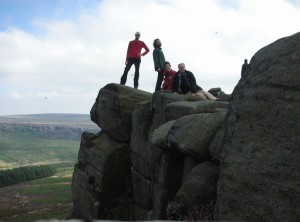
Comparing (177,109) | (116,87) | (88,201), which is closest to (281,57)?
(177,109)

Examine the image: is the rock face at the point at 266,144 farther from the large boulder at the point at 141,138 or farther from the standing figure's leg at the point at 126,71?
the standing figure's leg at the point at 126,71

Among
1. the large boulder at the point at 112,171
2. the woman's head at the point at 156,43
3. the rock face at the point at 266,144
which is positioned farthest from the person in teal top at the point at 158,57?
the rock face at the point at 266,144

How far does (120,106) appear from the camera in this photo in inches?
Answer: 1384

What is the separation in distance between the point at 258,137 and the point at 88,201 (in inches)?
1048

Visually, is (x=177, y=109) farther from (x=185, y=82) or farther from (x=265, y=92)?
(x=265, y=92)

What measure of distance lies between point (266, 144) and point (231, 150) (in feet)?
5.11

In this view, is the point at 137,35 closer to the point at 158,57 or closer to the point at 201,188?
the point at 158,57

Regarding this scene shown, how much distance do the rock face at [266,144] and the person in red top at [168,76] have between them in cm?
1473

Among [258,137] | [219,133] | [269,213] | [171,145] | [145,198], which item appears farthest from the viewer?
[145,198]

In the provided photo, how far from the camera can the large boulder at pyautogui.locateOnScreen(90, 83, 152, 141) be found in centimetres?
3519

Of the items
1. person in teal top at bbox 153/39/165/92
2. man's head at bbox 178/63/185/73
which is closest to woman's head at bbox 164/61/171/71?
person in teal top at bbox 153/39/165/92

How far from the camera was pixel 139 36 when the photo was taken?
32188 millimetres

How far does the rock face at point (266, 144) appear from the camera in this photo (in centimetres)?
1218

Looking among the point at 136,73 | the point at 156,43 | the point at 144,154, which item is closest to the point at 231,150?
the point at 144,154
